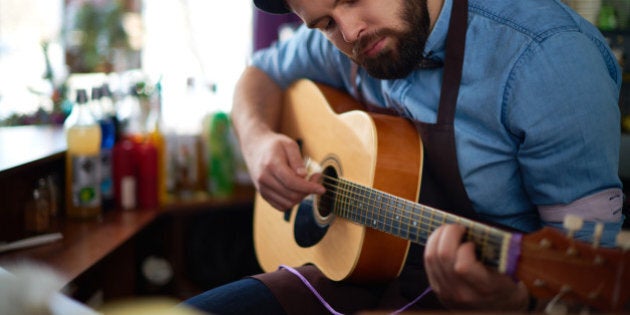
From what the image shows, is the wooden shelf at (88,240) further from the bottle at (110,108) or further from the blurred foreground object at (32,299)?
the blurred foreground object at (32,299)

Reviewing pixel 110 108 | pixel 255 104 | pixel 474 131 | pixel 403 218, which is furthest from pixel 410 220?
pixel 110 108

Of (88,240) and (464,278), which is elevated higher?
(464,278)

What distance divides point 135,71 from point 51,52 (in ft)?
1.35

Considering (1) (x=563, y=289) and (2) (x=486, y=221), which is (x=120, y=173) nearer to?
(2) (x=486, y=221)

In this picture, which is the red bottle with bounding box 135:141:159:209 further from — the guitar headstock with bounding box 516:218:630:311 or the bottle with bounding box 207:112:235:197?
the guitar headstock with bounding box 516:218:630:311

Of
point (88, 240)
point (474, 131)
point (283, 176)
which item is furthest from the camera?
point (88, 240)

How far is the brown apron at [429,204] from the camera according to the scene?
1190mm

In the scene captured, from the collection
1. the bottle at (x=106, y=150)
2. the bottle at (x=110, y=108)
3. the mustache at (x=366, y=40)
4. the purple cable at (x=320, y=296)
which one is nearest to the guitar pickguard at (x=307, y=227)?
the purple cable at (x=320, y=296)

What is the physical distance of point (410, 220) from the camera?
1.07m

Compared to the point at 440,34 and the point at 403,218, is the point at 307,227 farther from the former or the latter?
the point at 440,34

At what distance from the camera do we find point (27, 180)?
165cm

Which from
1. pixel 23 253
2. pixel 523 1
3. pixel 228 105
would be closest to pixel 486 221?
pixel 523 1

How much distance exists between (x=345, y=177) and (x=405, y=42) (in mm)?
322

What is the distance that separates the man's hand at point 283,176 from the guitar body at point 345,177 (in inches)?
2.6
